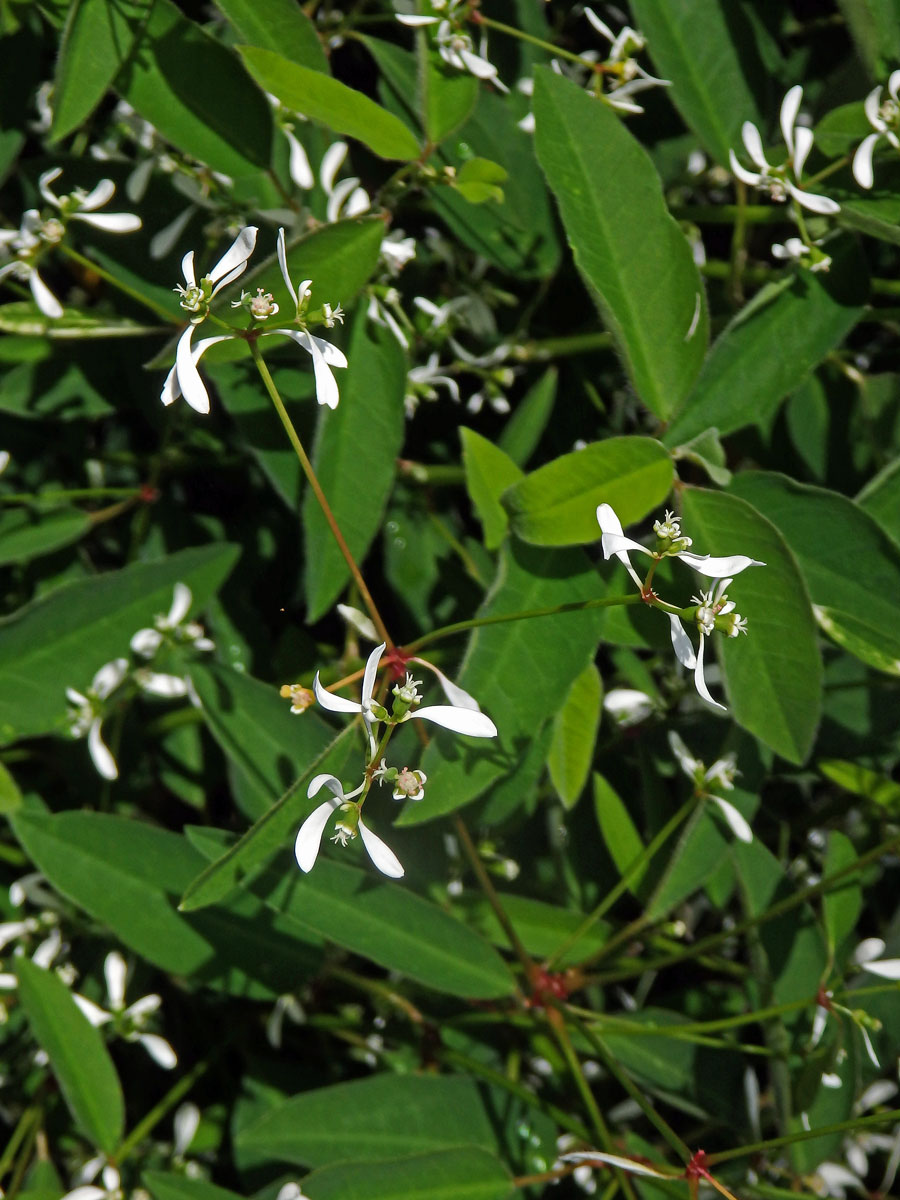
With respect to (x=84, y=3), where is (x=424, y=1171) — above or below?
below

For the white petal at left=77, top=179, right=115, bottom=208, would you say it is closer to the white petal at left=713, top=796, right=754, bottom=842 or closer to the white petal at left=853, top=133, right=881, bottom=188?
the white petal at left=853, top=133, right=881, bottom=188

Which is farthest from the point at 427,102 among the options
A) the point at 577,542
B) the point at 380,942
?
the point at 380,942

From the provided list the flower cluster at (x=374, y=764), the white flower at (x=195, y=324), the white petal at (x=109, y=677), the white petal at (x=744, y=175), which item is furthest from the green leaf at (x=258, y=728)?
the white petal at (x=744, y=175)

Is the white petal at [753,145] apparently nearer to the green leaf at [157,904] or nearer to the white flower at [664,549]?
the white flower at [664,549]

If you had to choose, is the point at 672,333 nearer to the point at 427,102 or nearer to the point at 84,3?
the point at 427,102

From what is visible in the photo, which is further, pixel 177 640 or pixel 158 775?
pixel 158 775

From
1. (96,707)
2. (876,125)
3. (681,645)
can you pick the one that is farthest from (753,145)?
(96,707)
